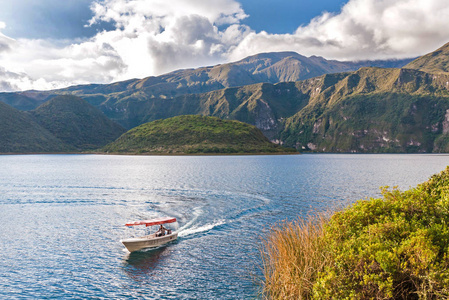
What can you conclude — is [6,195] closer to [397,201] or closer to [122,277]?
[122,277]

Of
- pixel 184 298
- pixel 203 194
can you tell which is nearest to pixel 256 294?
pixel 184 298

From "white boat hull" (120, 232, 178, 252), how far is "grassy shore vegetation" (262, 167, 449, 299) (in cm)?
2175

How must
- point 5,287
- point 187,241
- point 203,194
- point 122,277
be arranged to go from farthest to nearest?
point 203,194, point 187,241, point 122,277, point 5,287

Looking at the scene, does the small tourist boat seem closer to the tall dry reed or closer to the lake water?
the lake water

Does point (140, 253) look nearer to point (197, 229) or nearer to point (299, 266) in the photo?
point (197, 229)

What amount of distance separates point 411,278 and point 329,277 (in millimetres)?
3652

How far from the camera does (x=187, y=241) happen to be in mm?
41469

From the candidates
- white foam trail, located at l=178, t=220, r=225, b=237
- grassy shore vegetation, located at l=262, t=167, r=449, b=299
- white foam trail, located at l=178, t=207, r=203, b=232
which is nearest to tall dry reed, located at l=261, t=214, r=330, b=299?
grassy shore vegetation, located at l=262, t=167, r=449, b=299

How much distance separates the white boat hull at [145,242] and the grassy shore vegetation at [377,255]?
21745 mm

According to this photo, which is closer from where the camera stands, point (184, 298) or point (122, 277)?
point (184, 298)

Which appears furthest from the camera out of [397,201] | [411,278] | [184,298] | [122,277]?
[122,277]

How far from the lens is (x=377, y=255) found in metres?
14.8

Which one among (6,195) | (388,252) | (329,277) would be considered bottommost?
(6,195)

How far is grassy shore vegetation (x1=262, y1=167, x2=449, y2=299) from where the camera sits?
14.2 meters
